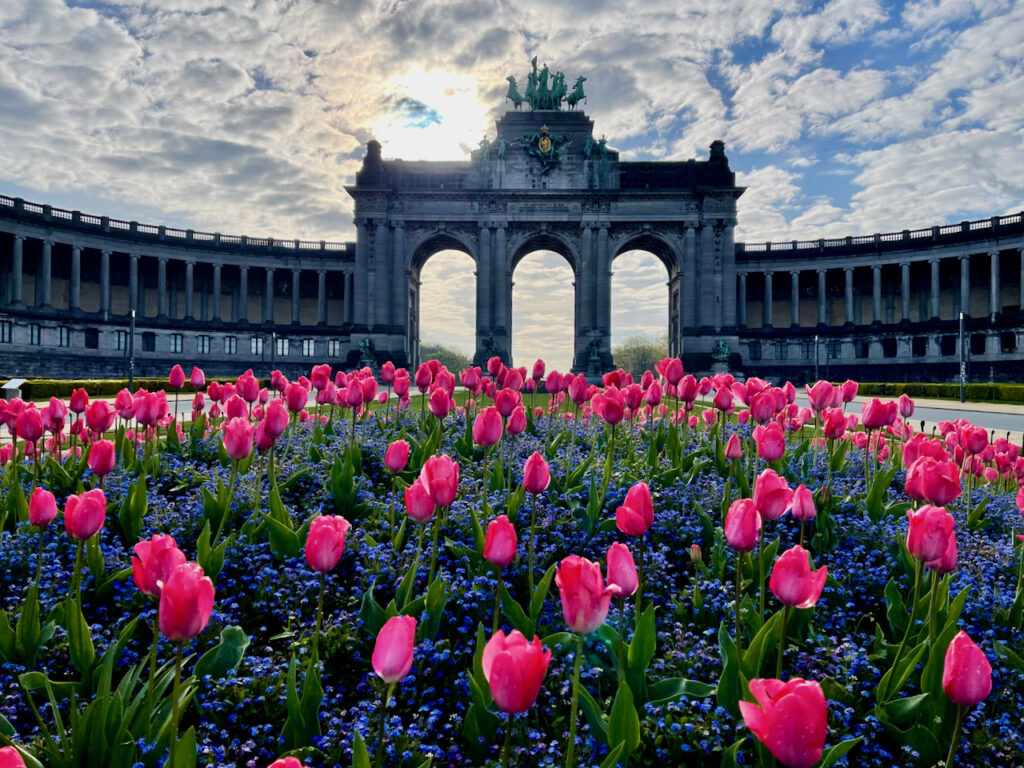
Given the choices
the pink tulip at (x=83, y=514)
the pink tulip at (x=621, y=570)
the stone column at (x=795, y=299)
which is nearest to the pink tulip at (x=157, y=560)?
the pink tulip at (x=83, y=514)

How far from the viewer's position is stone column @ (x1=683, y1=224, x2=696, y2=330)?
2574 inches

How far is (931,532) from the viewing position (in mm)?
2799

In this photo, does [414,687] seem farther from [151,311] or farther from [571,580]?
[151,311]

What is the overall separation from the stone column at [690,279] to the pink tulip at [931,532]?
213 ft

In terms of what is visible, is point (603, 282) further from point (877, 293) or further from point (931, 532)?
point (931, 532)

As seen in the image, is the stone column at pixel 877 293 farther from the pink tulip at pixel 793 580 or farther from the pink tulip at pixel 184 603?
the pink tulip at pixel 184 603

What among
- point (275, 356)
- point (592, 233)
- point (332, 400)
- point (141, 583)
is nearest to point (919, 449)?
point (141, 583)

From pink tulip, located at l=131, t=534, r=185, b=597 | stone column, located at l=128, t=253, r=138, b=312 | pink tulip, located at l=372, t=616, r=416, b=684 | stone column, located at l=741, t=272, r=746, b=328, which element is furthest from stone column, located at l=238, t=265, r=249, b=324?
pink tulip, located at l=372, t=616, r=416, b=684

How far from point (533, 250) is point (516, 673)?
233ft

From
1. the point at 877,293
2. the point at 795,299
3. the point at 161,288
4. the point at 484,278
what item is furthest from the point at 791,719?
the point at 877,293

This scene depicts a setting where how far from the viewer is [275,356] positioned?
72438mm

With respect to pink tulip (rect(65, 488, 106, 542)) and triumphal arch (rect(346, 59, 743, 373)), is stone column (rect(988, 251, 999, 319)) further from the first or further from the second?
pink tulip (rect(65, 488, 106, 542))

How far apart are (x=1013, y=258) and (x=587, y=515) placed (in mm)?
81448

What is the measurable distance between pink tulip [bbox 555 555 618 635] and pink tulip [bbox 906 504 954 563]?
1732 millimetres
